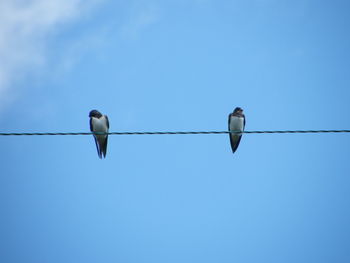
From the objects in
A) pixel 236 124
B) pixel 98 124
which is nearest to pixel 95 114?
pixel 98 124

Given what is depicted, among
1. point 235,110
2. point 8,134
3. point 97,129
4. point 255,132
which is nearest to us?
point 8,134

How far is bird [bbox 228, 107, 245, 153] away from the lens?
9.83 meters

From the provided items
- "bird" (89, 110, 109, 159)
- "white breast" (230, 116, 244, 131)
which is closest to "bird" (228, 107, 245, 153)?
"white breast" (230, 116, 244, 131)

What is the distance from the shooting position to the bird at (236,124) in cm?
983

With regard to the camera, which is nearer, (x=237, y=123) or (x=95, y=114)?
(x=95, y=114)

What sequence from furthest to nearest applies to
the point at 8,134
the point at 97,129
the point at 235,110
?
the point at 235,110 → the point at 97,129 → the point at 8,134

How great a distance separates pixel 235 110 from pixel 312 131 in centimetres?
485

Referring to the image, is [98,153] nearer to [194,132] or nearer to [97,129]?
[97,129]

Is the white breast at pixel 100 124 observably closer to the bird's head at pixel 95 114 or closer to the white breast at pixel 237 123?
the bird's head at pixel 95 114

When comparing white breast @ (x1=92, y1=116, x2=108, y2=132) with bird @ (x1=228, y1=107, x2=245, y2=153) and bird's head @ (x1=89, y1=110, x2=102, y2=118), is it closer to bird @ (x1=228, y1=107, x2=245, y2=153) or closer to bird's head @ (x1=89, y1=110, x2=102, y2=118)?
bird's head @ (x1=89, y1=110, x2=102, y2=118)

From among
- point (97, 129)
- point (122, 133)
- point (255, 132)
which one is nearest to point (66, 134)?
point (122, 133)

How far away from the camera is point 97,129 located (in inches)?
367

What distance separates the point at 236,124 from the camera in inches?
388

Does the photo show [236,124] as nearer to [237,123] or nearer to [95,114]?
[237,123]
